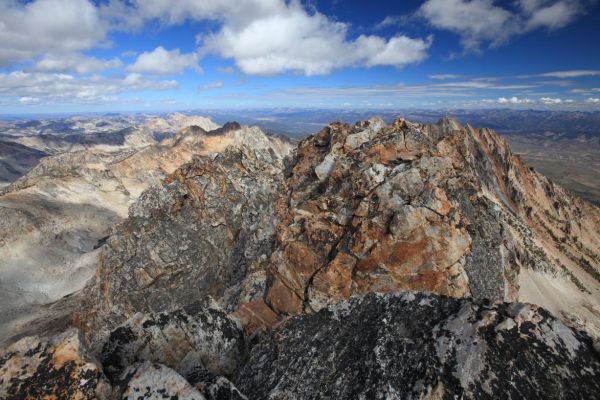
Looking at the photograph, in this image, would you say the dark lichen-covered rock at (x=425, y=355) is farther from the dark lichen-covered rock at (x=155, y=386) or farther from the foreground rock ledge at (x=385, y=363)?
the dark lichen-covered rock at (x=155, y=386)

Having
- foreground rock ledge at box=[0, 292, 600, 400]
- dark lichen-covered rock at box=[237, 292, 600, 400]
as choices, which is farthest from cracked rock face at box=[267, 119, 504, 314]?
foreground rock ledge at box=[0, 292, 600, 400]

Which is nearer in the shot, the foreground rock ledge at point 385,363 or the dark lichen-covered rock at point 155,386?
the foreground rock ledge at point 385,363

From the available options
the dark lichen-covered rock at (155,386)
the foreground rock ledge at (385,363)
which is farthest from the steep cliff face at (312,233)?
the dark lichen-covered rock at (155,386)

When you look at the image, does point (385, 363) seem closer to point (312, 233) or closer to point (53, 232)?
point (312, 233)

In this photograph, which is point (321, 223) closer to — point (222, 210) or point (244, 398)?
point (222, 210)

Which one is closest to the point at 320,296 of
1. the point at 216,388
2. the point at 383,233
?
the point at 383,233

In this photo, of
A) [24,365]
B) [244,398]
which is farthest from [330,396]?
[24,365]
